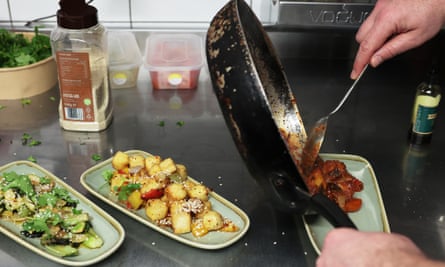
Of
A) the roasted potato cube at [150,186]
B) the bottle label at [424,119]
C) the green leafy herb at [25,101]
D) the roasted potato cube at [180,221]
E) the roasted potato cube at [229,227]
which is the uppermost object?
the bottle label at [424,119]

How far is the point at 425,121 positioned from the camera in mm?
1101

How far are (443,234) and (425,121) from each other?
12.1 inches

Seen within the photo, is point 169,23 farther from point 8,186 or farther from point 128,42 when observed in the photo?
point 8,186

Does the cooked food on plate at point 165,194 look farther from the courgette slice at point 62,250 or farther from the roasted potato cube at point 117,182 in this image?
the courgette slice at point 62,250

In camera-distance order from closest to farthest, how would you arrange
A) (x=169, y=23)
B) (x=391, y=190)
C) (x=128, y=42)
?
(x=391, y=190), (x=128, y=42), (x=169, y=23)

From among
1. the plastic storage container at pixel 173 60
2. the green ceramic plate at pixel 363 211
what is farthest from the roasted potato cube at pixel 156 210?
the plastic storage container at pixel 173 60

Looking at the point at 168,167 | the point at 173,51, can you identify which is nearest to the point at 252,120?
the point at 168,167

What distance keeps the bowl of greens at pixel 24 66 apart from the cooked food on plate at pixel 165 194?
44 cm

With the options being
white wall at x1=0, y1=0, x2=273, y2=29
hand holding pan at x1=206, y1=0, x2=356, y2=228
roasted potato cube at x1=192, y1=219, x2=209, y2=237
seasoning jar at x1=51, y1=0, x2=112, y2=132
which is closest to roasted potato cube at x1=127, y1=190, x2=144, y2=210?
roasted potato cube at x1=192, y1=219, x2=209, y2=237

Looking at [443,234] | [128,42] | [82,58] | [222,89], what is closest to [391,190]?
[443,234]

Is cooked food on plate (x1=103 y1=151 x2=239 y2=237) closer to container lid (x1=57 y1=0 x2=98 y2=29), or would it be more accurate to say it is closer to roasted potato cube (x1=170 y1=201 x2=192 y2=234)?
Result: roasted potato cube (x1=170 y1=201 x2=192 y2=234)

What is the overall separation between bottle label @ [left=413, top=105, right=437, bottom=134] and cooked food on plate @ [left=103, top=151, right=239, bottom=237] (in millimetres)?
492

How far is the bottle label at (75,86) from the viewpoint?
1.07m

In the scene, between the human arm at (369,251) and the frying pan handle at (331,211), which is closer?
the human arm at (369,251)
